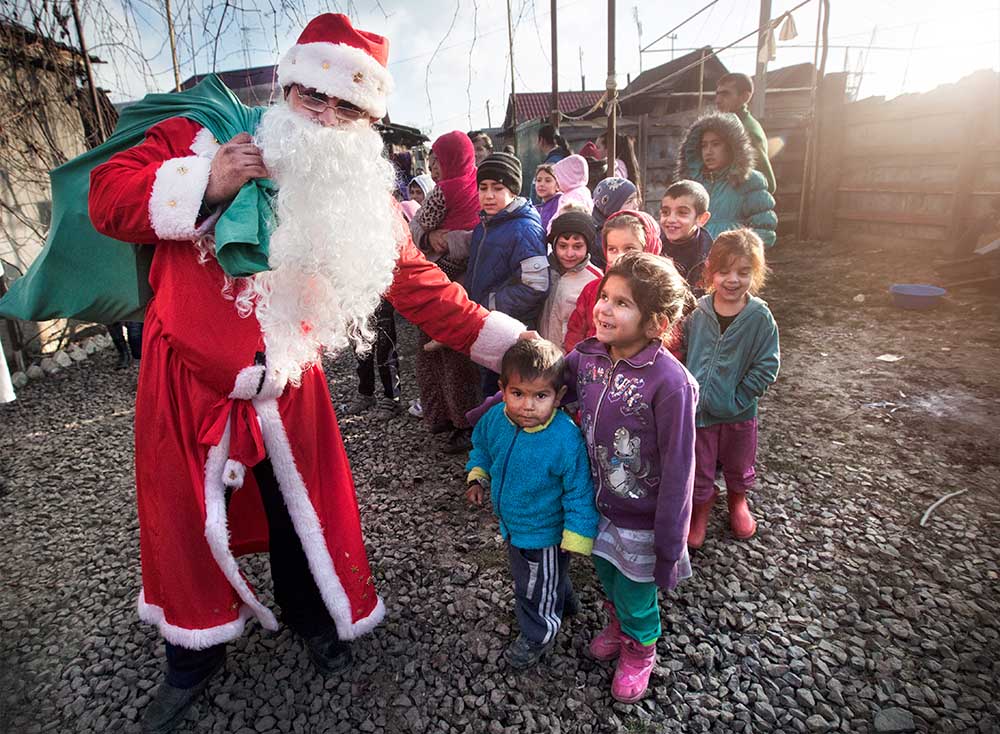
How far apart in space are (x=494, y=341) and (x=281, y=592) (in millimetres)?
1181

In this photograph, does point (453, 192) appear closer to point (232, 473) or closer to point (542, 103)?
point (232, 473)

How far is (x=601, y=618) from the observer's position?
2.33 meters

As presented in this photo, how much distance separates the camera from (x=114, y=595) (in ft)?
8.70

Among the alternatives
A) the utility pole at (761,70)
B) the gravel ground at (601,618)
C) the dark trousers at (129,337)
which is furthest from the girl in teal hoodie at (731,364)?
the utility pole at (761,70)

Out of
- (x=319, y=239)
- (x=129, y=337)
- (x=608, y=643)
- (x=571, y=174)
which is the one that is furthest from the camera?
(x=129, y=337)

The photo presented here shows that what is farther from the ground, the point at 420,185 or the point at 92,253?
the point at 420,185

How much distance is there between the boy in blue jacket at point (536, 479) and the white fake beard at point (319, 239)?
0.55m

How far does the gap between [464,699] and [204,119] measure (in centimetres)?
210

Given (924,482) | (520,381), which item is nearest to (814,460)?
(924,482)

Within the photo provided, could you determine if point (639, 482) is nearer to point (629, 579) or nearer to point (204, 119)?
point (629, 579)

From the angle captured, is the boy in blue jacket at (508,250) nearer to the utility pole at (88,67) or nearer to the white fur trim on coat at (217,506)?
the white fur trim on coat at (217,506)

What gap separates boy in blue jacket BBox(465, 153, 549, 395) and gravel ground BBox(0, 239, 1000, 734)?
3.81ft

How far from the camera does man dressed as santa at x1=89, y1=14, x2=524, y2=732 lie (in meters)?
1.51

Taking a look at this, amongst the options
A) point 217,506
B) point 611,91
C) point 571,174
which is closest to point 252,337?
point 217,506
